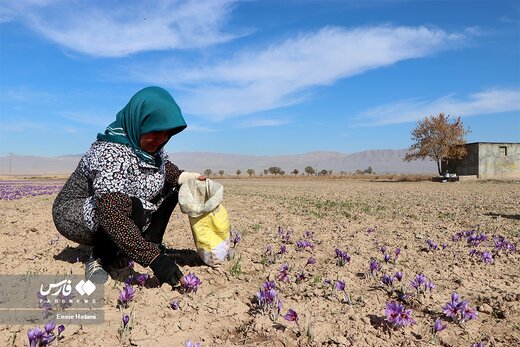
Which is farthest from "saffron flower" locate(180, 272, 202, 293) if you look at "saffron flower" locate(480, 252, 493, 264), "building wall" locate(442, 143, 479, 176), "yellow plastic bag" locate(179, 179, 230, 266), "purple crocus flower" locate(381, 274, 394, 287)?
"building wall" locate(442, 143, 479, 176)

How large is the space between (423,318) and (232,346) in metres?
1.46

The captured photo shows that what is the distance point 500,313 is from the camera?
3.11 meters

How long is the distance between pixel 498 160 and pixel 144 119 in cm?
4422

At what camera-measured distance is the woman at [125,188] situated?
130 inches

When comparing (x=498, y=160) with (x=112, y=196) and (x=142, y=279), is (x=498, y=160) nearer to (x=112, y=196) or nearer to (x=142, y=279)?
(x=142, y=279)

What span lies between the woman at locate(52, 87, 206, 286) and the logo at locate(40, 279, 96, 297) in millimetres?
Result: 217

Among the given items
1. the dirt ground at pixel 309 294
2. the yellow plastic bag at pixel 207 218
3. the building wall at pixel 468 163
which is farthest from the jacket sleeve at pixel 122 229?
the building wall at pixel 468 163

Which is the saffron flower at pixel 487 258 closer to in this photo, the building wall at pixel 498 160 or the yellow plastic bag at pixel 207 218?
the yellow plastic bag at pixel 207 218

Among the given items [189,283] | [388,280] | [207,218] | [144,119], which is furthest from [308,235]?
[144,119]

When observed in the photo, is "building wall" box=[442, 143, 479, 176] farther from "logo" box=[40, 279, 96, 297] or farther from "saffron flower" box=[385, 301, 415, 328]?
"logo" box=[40, 279, 96, 297]

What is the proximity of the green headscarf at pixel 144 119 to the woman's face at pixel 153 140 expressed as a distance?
36 mm

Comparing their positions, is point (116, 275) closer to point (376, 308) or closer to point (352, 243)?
point (376, 308)

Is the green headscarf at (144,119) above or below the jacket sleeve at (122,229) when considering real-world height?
above

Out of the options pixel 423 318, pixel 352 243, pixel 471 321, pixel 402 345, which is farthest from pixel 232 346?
pixel 352 243
